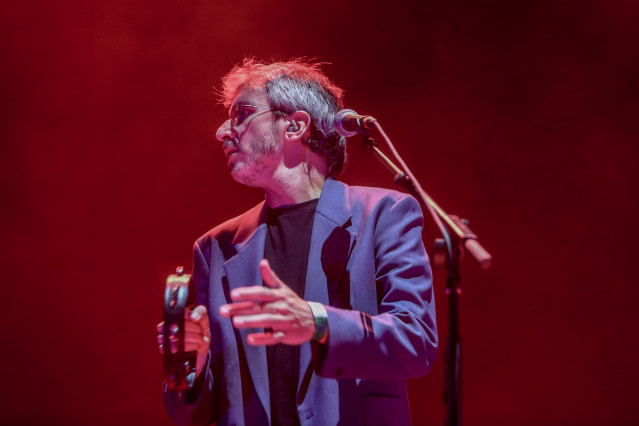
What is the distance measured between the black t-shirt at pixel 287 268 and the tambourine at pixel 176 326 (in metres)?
0.38

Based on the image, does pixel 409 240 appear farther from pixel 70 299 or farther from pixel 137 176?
pixel 70 299

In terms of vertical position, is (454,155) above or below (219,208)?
above

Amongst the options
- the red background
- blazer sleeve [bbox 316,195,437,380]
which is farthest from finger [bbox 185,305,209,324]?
the red background

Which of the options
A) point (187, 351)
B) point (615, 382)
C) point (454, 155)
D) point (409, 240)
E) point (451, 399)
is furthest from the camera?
point (454, 155)

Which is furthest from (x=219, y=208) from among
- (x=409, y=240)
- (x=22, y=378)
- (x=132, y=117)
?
(x=409, y=240)

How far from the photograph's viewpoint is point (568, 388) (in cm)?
381

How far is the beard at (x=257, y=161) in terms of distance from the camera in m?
2.71

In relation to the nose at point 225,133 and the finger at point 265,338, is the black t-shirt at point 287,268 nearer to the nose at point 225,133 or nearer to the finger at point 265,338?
the nose at point 225,133

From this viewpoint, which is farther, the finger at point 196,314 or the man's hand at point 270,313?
the finger at point 196,314

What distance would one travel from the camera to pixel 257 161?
107 inches

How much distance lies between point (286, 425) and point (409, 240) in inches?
34.4

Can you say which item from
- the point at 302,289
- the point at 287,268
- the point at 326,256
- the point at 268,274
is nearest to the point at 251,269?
the point at 287,268

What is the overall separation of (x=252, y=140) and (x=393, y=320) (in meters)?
1.23

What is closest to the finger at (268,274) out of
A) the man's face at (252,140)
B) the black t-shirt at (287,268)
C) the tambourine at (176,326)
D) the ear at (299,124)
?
the tambourine at (176,326)
